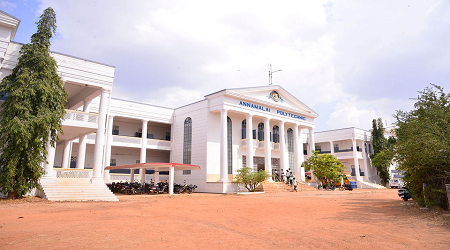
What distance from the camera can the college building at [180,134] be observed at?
Answer: 17688mm

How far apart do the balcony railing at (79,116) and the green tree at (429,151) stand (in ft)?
53.1

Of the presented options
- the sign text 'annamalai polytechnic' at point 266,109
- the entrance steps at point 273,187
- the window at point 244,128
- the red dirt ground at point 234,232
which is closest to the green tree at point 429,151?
the red dirt ground at point 234,232

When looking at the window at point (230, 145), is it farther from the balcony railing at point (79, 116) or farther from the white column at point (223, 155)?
the balcony railing at point (79, 116)

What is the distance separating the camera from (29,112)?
1399 centimetres

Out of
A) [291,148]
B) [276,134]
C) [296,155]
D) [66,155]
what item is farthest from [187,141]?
[291,148]

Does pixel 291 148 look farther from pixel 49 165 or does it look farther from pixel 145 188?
pixel 49 165

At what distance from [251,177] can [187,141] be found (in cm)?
819

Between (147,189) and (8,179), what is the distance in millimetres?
10150

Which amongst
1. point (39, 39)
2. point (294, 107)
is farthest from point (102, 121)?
point (294, 107)

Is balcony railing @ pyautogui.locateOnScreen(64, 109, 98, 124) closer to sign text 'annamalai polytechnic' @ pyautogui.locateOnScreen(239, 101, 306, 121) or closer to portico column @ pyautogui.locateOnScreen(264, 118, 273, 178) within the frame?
sign text 'annamalai polytechnic' @ pyautogui.locateOnScreen(239, 101, 306, 121)

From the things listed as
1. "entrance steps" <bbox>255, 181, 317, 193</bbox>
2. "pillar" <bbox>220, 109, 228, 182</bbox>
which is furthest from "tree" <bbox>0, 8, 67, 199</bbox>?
"entrance steps" <bbox>255, 181, 317, 193</bbox>

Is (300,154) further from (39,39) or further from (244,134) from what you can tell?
(39,39)

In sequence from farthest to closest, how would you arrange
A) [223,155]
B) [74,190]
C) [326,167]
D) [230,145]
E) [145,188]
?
[230,145]
[326,167]
[223,155]
[145,188]
[74,190]

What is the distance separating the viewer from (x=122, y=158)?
31.1 metres
